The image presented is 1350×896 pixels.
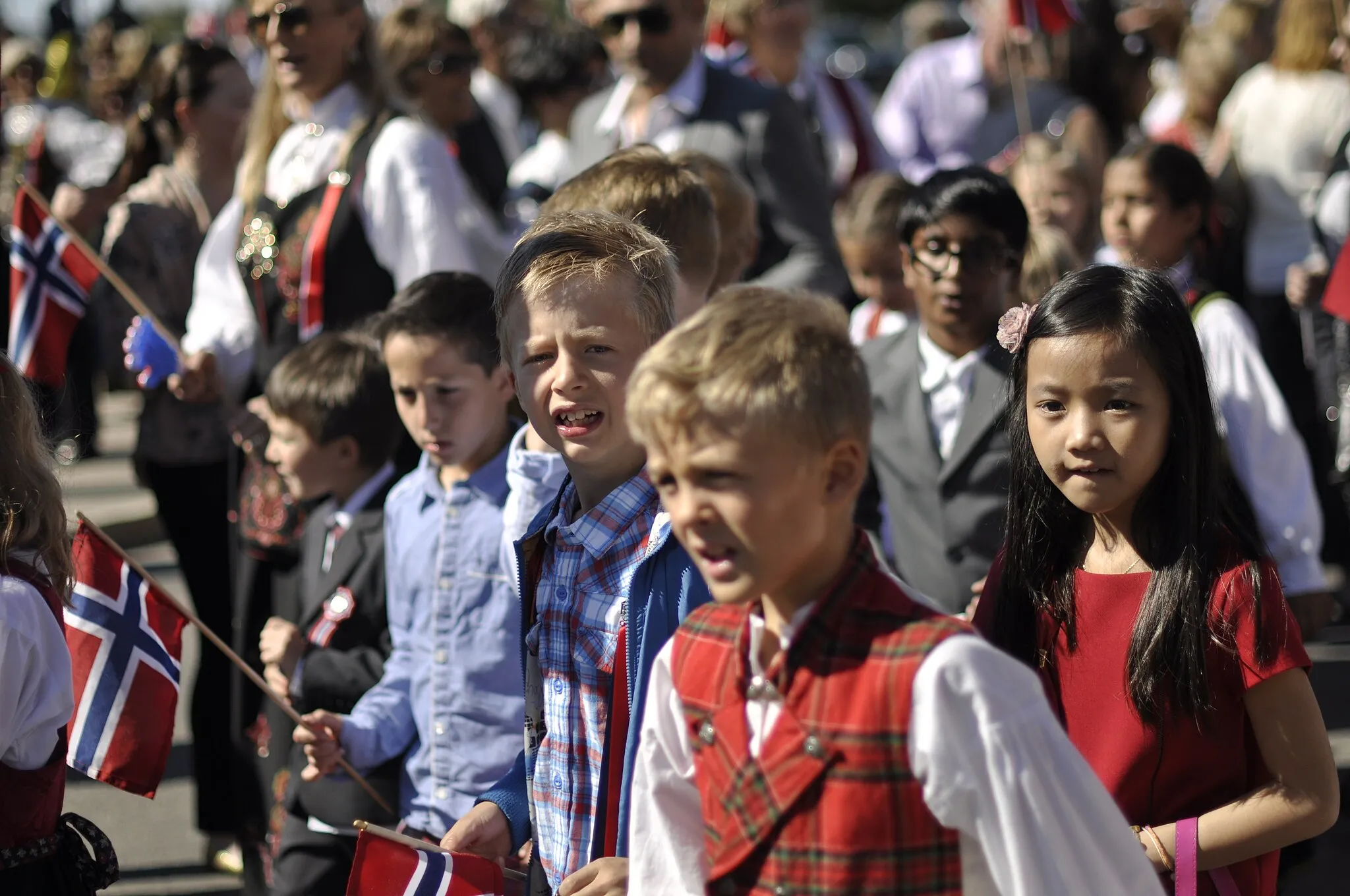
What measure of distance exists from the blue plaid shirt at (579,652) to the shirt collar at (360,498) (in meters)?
1.64

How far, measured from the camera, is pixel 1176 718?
2.45 m

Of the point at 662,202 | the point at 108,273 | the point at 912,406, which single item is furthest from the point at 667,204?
the point at 108,273

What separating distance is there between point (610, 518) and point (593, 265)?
398 millimetres

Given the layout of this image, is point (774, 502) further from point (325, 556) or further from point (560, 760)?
point (325, 556)

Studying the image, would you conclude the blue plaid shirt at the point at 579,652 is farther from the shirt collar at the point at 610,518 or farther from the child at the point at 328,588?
the child at the point at 328,588

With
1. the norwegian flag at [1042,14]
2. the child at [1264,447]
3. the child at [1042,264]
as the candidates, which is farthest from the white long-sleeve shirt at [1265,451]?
the norwegian flag at [1042,14]

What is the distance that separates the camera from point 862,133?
7.90m

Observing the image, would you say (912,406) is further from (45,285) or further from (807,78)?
(807,78)

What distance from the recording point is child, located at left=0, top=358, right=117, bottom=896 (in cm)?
284

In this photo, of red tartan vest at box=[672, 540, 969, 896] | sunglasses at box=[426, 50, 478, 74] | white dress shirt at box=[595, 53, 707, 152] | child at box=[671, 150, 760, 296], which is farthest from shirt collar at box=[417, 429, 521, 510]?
sunglasses at box=[426, 50, 478, 74]

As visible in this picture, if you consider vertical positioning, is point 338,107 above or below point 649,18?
below

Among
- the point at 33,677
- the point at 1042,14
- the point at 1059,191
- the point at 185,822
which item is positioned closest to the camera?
the point at 33,677

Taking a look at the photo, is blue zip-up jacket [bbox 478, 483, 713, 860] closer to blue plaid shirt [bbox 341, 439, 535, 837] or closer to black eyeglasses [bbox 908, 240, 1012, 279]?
blue plaid shirt [bbox 341, 439, 535, 837]

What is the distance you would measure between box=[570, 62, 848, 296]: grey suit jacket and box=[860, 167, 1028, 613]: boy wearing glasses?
1030 mm
